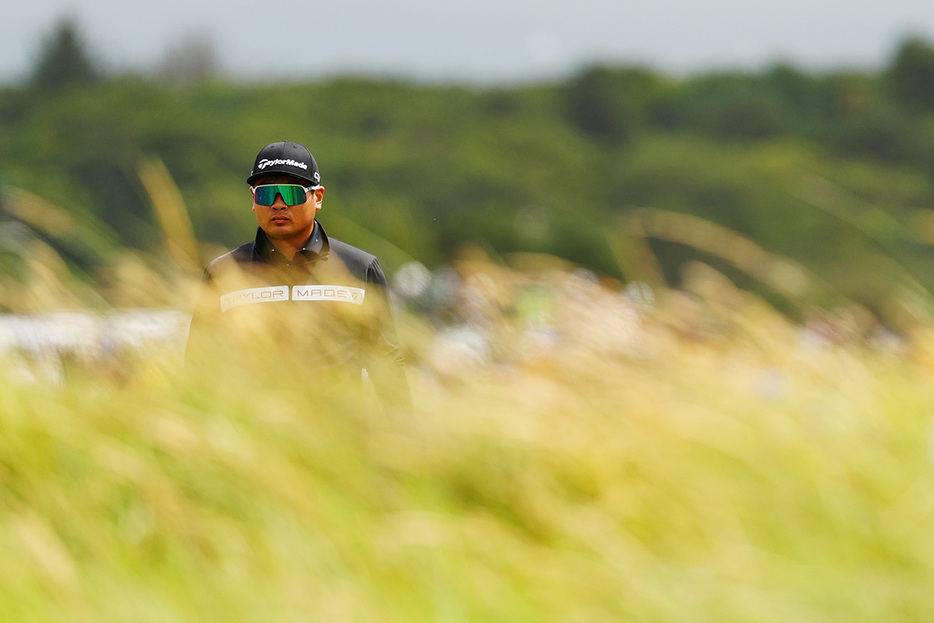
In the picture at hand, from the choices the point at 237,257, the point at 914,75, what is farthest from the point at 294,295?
the point at 914,75

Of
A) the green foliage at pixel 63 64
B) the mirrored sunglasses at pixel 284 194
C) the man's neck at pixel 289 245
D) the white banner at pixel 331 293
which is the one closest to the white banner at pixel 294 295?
the white banner at pixel 331 293

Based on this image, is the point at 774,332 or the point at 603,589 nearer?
the point at 603,589

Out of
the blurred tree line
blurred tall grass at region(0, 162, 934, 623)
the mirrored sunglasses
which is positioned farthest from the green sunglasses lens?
the blurred tree line

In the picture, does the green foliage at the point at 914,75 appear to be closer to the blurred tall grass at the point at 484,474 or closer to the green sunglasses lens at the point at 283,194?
the blurred tall grass at the point at 484,474

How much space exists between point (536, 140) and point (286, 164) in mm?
93216

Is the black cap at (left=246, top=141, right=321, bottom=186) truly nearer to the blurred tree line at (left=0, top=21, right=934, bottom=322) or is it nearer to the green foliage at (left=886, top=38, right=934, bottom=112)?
the blurred tree line at (left=0, top=21, right=934, bottom=322)

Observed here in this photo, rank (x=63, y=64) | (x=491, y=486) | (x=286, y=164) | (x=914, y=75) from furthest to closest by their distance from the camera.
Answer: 1. (x=914, y=75)
2. (x=63, y=64)
3. (x=491, y=486)
4. (x=286, y=164)

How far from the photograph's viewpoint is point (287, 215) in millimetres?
2121

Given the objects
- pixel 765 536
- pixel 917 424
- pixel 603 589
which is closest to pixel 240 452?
pixel 603 589

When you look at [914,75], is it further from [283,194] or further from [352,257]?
[283,194]

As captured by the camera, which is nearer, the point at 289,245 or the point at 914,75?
the point at 289,245

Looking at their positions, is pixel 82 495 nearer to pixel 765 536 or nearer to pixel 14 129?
pixel 765 536

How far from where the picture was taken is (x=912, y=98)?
9012 cm

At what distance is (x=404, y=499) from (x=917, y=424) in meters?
1.14
